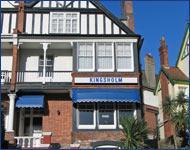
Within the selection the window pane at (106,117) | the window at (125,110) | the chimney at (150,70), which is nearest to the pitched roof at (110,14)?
the window at (125,110)

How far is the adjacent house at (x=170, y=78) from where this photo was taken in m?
35.8

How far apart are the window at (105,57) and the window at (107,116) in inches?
102

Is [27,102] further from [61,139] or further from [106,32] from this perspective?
[106,32]

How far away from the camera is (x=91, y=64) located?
85.8 feet

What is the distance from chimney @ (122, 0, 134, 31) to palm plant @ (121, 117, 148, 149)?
1155 centimetres

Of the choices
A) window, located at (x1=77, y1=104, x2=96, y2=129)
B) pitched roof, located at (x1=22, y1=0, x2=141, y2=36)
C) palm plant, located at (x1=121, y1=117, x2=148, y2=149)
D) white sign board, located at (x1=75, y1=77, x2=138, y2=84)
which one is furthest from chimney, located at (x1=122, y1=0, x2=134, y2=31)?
palm plant, located at (x1=121, y1=117, x2=148, y2=149)

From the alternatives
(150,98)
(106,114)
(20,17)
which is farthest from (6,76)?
(150,98)

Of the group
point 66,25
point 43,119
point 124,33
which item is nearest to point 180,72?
point 124,33

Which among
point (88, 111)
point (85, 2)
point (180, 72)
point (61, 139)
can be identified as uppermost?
point (85, 2)

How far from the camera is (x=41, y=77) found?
26344 mm

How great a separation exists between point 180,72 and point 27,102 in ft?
59.8

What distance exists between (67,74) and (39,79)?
196 cm

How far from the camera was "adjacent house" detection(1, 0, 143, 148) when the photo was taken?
2472 centimetres

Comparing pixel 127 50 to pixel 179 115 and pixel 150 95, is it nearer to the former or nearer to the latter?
pixel 179 115
